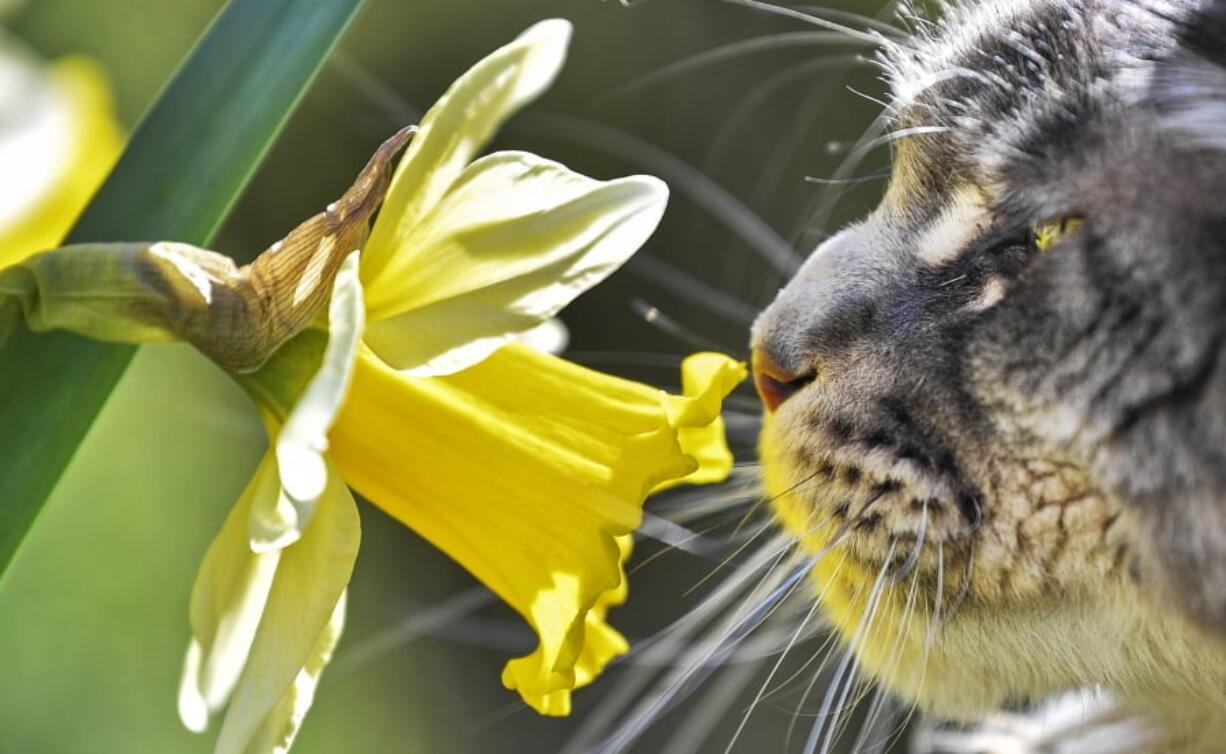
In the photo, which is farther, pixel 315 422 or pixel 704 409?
pixel 704 409

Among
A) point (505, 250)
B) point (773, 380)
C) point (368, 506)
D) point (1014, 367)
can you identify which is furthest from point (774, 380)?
point (368, 506)

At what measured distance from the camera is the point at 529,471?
1.16ft

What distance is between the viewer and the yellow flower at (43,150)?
47 cm

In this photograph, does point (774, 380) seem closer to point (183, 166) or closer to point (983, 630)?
point (983, 630)

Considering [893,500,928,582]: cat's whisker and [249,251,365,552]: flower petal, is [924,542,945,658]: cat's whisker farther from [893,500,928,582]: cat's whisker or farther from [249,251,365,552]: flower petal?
[249,251,365,552]: flower petal

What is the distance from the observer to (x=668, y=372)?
1439 mm

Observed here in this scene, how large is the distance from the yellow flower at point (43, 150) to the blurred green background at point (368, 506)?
0.30m

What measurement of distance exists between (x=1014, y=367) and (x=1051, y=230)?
0.16ft

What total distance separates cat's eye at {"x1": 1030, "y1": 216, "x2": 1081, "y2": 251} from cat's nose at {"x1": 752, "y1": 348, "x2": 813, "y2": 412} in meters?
0.10

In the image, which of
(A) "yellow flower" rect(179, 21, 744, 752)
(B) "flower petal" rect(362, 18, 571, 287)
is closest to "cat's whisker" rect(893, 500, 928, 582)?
(A) "yellow flower" rect(179, 21, 744, 752)

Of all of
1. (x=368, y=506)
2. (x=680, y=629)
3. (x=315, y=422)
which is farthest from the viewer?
(x=368, y=506)

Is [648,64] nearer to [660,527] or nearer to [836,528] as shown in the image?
[660,527]

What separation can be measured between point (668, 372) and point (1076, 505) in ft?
3.38

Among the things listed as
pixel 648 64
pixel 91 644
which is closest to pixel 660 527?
pixel 91 644
